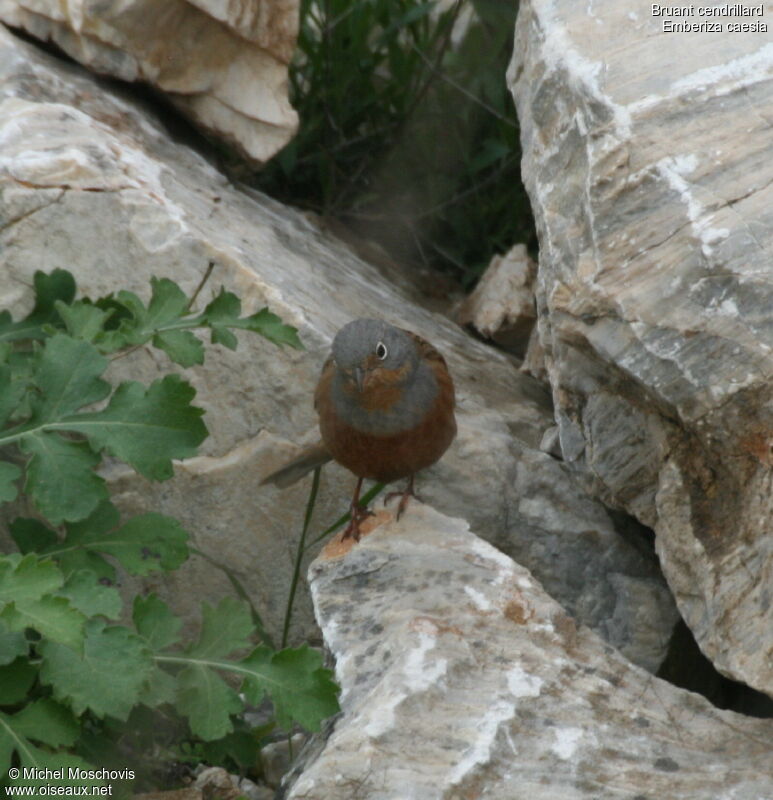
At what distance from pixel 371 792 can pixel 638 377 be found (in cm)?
136

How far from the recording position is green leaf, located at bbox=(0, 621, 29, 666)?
119 inches

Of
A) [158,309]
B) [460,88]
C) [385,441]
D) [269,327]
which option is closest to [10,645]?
[158,309]

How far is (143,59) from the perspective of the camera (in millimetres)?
5031

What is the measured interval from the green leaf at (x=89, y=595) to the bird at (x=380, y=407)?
120 centimetres

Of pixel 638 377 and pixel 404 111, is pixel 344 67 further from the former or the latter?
pixel 638 377

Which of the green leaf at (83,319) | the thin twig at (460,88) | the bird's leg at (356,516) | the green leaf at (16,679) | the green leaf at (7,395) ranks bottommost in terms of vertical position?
the green leaf at (16,679)

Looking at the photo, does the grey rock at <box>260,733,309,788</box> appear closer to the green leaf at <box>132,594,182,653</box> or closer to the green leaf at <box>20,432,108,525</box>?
the green leaf at <box>132,594,182,653</box>

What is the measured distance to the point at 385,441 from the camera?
168 inches

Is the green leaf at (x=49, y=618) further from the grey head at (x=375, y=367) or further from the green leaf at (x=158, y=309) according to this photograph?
the grey head at (x=375, y=367)

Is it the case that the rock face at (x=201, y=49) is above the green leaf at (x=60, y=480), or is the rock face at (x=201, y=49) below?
above

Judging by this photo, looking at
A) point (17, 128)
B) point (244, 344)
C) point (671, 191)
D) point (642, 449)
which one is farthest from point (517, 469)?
point (17, 128)

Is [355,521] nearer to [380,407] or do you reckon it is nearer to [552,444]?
[380,407]

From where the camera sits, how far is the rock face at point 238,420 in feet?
14.2

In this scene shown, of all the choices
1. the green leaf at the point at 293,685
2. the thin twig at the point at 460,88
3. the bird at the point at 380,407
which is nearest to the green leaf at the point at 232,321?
the bird at the point at 380,407
